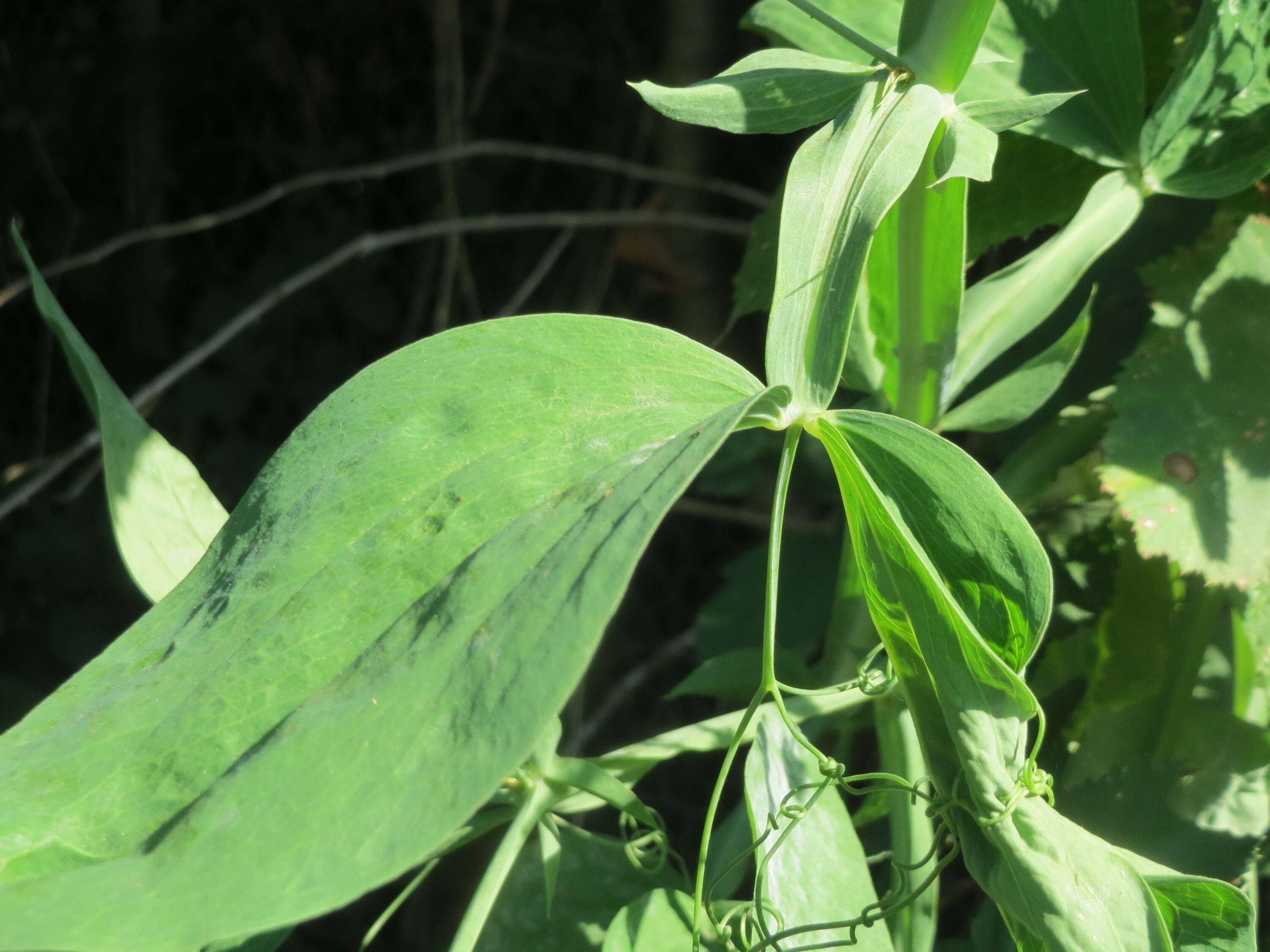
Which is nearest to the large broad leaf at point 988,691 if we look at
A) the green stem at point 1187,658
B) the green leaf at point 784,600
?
the green stem at point 1187,658

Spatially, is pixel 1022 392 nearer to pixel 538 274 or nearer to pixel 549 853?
pixel 549 853

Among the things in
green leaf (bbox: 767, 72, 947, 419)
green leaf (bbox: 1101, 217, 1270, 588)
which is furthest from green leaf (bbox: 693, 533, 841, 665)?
green leaf (bbox: 767, 72, 947, 419)

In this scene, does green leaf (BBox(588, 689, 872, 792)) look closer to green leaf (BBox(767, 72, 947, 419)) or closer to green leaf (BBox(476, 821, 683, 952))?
green leaf (BBox(476, 821, 683, 952))

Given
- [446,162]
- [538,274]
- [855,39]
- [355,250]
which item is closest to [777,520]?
[855,39]

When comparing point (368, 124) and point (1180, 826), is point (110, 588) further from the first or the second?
point (1180, 826)

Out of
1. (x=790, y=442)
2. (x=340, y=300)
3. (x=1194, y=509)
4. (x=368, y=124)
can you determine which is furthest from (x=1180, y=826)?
(x=368, y=124)

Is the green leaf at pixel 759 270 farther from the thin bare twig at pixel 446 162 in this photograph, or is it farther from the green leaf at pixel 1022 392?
the thin bare twig at pixel 446 162
